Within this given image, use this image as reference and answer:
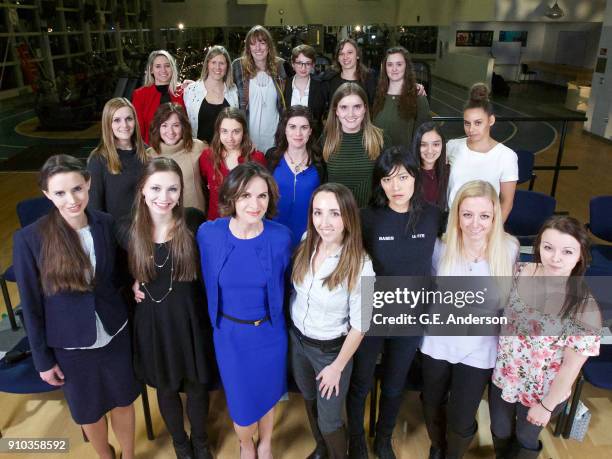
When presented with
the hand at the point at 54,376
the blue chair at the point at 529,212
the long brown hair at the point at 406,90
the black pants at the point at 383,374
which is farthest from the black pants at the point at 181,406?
the blue chair at the point at 529,212

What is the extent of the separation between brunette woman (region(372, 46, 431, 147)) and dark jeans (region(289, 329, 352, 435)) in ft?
5.59

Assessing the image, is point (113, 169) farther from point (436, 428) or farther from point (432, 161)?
point (436, 428)

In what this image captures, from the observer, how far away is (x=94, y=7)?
15.8 metres

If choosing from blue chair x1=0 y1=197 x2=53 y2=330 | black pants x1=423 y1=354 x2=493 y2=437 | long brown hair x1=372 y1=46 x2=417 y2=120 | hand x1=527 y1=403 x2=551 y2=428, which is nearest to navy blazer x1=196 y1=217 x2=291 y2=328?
black pants x1=423 y1=354 x2=493 y2=437

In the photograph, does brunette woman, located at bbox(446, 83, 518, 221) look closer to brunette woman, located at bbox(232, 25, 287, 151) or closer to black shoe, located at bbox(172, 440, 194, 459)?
brunette woman, located at bbox(232, 25, 287, 151)

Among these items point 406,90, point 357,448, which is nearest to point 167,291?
point 357,448

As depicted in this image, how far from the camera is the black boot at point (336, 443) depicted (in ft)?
7.39

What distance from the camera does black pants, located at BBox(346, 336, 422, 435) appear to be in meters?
2.21

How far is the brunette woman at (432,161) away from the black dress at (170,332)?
134cm

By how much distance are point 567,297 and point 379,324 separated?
2.54ft

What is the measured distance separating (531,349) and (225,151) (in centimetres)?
191

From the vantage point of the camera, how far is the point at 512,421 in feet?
7.32

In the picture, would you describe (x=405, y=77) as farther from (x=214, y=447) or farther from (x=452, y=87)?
(x=452, y=87)

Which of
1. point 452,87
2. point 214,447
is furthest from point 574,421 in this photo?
point 452,87
